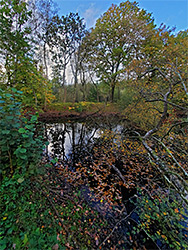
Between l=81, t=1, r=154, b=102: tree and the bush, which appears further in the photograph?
l=81, t=1, r=154, b=102: tree

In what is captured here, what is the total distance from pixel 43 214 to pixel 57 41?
15.0 m

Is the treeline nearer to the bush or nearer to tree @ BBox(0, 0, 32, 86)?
tree @ BBox(0, 0, 32, 86)

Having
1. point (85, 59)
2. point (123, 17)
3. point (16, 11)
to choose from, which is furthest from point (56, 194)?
point (85, 59)

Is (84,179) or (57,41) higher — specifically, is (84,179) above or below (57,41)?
below

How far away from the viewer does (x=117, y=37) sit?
11898 millimetres

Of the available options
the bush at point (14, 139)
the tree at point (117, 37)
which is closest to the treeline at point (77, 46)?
the tree at point (117, 37)

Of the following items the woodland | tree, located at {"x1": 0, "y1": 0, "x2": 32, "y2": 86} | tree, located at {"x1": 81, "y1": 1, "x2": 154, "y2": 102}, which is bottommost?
the woodland

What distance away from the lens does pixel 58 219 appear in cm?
163

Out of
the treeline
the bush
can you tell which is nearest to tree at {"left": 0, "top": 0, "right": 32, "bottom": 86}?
the treeline

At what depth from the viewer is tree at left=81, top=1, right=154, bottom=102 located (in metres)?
9.73

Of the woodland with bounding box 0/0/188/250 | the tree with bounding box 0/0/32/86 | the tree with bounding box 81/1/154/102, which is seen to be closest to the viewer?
the woodland with bounding box 0/0/188/250

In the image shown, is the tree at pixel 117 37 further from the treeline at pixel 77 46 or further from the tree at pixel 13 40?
the tree at pixel 13 40

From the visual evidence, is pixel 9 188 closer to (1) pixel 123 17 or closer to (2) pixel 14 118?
(2) pixel 14 118

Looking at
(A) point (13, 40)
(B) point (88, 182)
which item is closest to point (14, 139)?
(B) point (88, 182)
